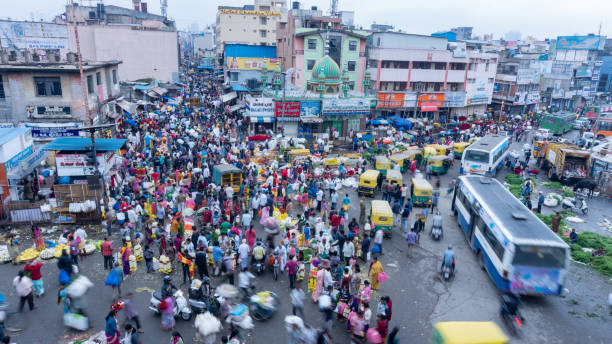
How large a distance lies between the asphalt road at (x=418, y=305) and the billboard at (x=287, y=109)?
70.3 ft

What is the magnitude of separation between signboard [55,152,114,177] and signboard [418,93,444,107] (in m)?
37.2

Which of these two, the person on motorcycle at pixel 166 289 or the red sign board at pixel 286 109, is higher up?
the red sign board at pixel 286 109

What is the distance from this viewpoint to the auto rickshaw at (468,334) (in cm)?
820

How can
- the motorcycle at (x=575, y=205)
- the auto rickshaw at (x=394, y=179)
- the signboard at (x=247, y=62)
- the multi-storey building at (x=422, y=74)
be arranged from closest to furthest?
the auto rickshaw at (x=394, y=179), the motorcycle at (x=575, y=205), the multi-storey building at (x=422, y=74), the signboard at (x=247, y=62)

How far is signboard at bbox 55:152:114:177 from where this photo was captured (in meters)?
18.0

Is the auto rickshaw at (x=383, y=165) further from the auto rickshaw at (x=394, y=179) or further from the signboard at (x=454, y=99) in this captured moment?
the signboard at (x=454, y=99)

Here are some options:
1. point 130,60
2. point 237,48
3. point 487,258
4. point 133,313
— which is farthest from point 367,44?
point 133,313

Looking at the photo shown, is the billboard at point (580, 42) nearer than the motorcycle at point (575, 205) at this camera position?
No

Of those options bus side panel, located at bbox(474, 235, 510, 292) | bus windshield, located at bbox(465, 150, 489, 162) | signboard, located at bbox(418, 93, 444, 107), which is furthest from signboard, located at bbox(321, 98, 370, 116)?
bus side panel, located at bbox(474, 235, 510, 292)

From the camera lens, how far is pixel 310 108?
35594 millimetres

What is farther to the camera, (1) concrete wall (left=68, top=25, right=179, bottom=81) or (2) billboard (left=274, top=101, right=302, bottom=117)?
(1) concrete wall (left=68, top=25, right=179, bottom=81)

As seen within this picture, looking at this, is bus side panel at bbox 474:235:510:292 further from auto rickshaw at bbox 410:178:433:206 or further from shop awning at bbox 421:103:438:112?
shop awning at bbox 421:103:438:112

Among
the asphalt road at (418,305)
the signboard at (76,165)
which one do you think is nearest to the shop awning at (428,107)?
the asphalt road at (418,305)

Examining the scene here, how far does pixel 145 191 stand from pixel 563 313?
1919 centimetres
